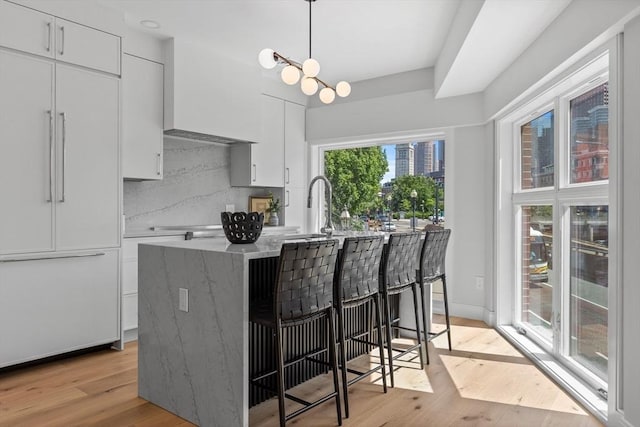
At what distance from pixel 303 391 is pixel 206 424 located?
2.23 ft

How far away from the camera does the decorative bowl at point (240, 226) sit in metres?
2.55

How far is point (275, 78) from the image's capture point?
5234mm

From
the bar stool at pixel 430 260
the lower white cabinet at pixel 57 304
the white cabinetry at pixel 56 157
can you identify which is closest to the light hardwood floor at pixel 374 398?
the lower white cabinet at pixel 57 304

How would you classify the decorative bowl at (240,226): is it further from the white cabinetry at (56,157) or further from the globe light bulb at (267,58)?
the white cabinetry at (56,157)

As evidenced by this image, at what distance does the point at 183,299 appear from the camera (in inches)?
92.2

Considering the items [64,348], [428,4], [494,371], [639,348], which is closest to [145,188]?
[64,348]

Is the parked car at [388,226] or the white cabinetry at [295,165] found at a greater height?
the white cabinetry at [295,165]

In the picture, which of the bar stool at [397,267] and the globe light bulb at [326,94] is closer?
the bar stool at [397,267]

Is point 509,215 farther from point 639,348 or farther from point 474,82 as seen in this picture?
point 639,348

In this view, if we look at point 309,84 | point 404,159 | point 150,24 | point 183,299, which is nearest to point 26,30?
point 150,24

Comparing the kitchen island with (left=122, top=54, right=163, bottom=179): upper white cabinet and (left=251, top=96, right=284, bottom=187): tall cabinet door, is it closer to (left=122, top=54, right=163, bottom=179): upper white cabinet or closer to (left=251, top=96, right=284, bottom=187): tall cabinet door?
(left=122, top=54, right=163, bottom=179): upper white cabinet

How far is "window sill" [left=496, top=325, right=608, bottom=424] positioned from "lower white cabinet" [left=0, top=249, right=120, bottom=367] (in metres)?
3.16

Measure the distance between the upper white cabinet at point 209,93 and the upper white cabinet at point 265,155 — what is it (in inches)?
10.2

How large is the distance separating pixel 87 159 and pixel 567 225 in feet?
11.3
